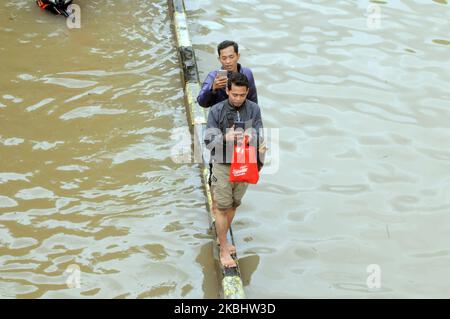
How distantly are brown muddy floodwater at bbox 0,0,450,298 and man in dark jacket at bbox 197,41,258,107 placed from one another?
126cm

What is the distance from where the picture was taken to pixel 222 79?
515 centimetres

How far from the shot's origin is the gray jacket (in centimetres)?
507

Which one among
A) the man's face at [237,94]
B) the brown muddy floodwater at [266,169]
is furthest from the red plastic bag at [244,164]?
the brown muddy floodwater at [266,169]

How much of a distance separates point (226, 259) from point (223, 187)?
612 millimetres

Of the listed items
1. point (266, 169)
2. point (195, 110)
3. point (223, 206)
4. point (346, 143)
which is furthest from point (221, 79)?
point (346, 143)

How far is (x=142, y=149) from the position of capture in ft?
22.6

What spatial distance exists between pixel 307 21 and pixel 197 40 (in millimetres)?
1683

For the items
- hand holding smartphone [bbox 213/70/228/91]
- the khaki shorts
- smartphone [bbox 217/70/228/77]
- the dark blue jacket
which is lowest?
the khaki shorts

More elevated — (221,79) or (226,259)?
(221,79)

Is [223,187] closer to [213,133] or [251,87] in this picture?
[213,133]

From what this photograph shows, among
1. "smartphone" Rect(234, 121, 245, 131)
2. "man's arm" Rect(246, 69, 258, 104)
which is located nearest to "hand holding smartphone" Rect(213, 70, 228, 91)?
"man's arm" Rect(246, 69, 258, 104)

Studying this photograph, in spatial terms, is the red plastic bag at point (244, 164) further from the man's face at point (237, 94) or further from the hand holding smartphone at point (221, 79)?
the hand holding smartphone at point (221, 79)

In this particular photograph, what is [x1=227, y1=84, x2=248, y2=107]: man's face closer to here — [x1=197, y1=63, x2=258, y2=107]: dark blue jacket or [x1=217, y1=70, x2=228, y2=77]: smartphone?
[x1=217, y1=70, x2=228, y2=77]: smartphone
